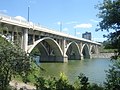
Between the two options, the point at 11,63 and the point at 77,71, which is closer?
the point at 11,63

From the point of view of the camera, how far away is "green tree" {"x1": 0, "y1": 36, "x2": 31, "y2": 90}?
9.71 meters

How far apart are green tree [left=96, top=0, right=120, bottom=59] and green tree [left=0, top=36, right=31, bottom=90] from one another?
10.8ft

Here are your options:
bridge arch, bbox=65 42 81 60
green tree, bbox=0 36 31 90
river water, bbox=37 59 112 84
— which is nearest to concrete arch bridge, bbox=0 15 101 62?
bridge arch, bbox=65 42 81 60

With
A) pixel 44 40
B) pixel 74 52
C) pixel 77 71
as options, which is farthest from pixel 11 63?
pixel 74 52

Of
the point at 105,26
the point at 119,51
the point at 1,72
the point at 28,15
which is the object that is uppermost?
the point at 28,15

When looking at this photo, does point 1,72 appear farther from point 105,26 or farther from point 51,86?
point 105,26

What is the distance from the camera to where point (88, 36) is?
16950cm

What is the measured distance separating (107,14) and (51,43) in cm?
4771

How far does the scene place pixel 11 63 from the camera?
967 centimetres

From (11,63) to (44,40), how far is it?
156 feet

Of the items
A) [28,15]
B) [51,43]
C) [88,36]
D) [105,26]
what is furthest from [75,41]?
[88,36]

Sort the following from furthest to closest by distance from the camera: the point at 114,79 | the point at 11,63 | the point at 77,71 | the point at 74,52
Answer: the point at 74,52 → the point at 77,71 → the point at 114,79 → the point at 11,63

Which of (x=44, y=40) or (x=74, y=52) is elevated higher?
(x=44, y=40)

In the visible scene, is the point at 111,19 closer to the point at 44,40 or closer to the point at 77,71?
the point at 77,71
